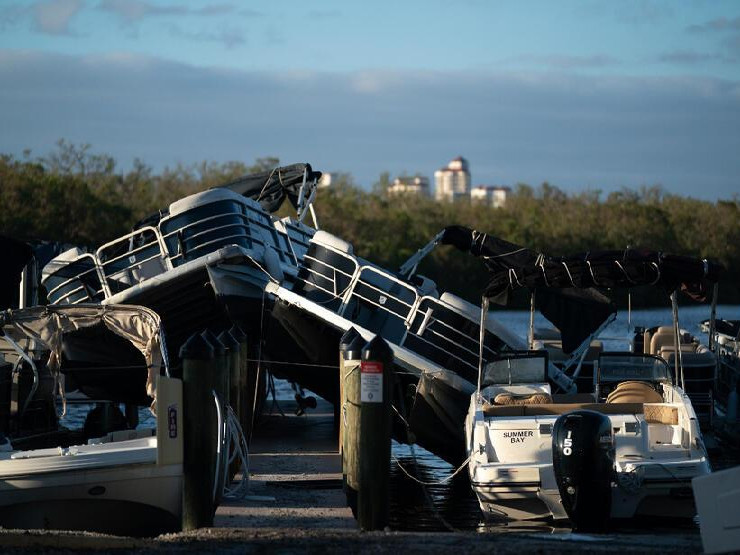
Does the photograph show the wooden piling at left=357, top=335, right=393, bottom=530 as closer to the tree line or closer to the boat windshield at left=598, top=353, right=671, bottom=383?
the boat windshield at left=598, top=353, right=671, bottom=383

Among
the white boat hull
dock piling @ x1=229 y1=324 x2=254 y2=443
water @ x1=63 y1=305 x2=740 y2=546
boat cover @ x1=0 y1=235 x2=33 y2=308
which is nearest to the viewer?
the white boat hull

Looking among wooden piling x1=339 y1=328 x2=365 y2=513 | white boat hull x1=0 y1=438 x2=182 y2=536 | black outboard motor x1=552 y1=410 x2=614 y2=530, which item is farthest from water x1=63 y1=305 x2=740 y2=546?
white boat hull x1=0 y1=438 x2=182 y2=536

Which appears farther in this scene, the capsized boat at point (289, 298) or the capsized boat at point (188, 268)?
the capsized boat at point (188, 268)

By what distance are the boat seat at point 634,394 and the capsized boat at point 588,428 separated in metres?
0.01

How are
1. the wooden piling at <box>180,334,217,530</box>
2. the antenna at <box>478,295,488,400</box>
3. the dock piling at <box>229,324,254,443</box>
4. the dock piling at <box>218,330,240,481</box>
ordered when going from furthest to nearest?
the antenna at <box>478,295,488,400</box> < the dock piling at <box>229,324,254,443</box> < the dock piling at <box>218,330,240,481</box> < the wooden piling at <box>180,334,217,530</box>

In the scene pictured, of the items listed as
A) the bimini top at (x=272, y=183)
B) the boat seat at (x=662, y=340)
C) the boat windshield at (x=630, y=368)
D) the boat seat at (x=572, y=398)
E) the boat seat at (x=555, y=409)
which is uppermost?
the bimini top at (x=272, y=183)

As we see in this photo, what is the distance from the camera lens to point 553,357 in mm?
21656

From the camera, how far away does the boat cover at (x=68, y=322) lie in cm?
1507

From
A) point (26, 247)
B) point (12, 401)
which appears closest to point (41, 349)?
point (12, 401)

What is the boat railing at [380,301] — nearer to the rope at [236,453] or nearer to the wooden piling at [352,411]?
the rope at [236,453]

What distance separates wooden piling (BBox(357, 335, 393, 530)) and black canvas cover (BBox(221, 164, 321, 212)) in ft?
36.1

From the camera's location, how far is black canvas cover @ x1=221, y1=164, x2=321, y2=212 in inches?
891

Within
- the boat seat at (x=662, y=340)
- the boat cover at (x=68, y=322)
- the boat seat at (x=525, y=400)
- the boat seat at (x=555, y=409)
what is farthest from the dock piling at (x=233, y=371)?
the boat seat at (x=662, y=340)

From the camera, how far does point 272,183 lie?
22672mm
